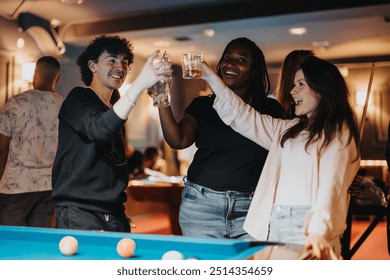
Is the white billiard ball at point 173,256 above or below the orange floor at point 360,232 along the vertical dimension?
above

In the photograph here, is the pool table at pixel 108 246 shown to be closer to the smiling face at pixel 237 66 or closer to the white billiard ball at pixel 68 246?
the white billiard ball at pixel 68 246

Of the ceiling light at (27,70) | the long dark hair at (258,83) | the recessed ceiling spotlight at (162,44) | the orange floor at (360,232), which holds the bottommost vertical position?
the orange floor at (360,232)

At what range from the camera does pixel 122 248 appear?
1.63m

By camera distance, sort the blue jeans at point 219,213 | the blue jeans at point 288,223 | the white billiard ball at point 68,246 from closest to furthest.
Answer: the white billiard ball at point 68,246 → the blue jeans at point 288,223 → the blue jeans at point 219,213

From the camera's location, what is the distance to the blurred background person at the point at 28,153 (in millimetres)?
3285

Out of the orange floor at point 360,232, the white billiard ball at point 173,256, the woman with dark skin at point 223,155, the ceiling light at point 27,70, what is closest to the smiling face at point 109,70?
the woman with dark skin at point 223,155

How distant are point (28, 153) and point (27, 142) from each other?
7 centimetres

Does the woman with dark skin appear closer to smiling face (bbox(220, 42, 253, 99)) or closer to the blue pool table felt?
smiling face (bbox(220, 42, 253, 99))

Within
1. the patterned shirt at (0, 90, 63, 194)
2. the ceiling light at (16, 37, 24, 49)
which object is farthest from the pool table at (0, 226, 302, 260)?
the ceiling light at (16, 37, 24, 49)

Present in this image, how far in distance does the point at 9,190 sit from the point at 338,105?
219cm

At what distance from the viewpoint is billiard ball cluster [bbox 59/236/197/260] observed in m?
1.57

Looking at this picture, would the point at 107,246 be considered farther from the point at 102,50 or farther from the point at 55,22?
the point at 55,22

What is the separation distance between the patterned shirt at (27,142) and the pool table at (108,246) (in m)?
1.39
